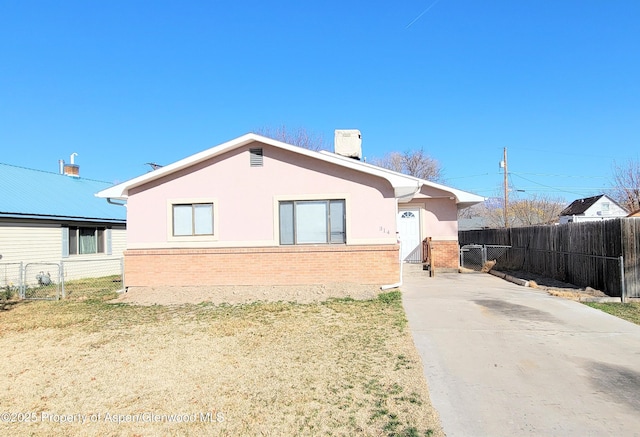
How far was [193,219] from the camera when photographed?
477 inches

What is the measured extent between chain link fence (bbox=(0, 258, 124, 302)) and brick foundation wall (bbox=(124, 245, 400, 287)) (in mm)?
1032

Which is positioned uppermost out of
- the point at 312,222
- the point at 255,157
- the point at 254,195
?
the point at 255,157

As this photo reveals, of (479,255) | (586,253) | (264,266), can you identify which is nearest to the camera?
(586,253)

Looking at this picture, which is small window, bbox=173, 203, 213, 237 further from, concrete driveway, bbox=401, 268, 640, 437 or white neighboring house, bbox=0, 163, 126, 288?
concrete driveway, bbox=401, 268, 640, 437

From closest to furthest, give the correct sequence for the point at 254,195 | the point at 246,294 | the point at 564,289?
the point at 246,294 < the point at 564,289 < the point at 254,195

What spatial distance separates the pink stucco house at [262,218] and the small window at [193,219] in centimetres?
3

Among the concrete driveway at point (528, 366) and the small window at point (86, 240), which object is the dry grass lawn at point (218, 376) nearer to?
the concrete driveway at point (528, 366)

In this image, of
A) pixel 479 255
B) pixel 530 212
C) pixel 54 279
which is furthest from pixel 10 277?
pixel 530 212

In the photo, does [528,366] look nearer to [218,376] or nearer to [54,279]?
[218,376]

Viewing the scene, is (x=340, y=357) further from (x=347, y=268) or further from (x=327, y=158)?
(x=327, y=158)

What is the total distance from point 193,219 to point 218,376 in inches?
302

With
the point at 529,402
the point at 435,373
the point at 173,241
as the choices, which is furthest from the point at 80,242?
the point at 529,402

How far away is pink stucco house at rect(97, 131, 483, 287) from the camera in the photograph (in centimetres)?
1143

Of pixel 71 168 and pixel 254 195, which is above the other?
pixel 71 168
